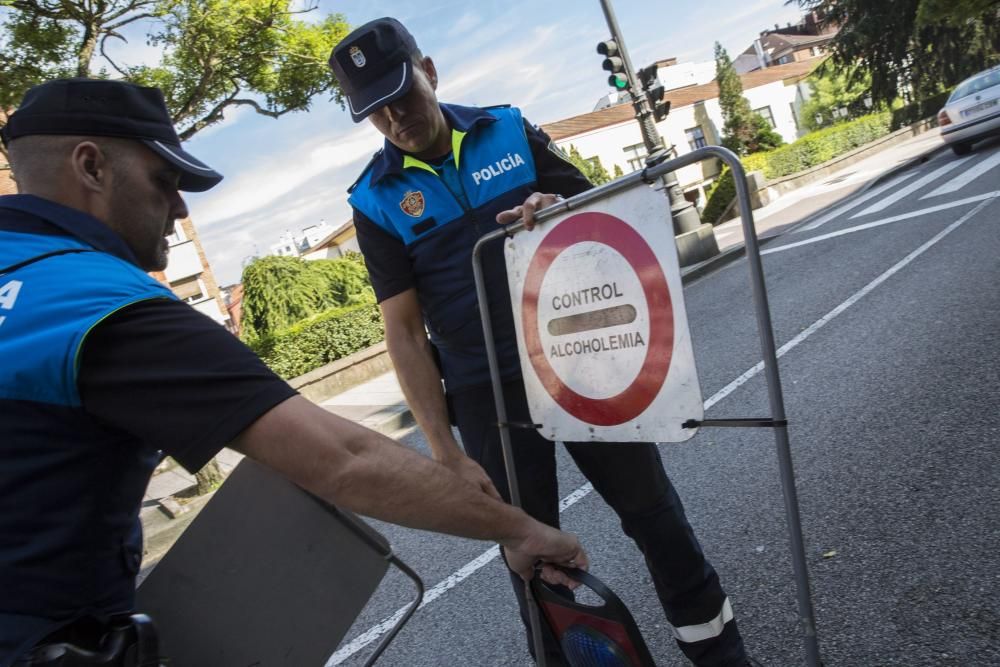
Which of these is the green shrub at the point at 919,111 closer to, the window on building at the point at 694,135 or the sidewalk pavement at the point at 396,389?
the sidewalk pavement at the point at 396,389

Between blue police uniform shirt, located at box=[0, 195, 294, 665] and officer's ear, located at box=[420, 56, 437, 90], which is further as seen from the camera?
officer's ear, located at box=[420, 56, 437, 90]

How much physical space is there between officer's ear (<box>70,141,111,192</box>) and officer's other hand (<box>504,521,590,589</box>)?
1097 millimetres

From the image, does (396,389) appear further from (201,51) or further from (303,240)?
(303,240)

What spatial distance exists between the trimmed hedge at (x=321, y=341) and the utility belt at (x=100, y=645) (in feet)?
35.1

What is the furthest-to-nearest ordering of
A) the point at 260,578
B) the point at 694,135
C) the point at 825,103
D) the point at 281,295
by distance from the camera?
the point at 825,103
the point at 694,135
the point at 281,295
the point at 260,578

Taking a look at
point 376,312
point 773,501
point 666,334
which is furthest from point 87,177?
point 376,312

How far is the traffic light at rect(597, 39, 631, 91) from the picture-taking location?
1227cm

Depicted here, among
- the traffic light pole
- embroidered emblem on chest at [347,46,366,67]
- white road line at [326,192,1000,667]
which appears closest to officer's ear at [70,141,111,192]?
embroidered emblem on chest at [347,46,366,67]

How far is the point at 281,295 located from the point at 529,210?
44.6 feet

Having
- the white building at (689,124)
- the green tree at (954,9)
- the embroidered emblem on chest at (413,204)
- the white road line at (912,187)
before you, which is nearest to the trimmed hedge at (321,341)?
the white road line at (912,187)

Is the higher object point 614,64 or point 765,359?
point 614,64

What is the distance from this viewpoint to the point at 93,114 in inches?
52.9

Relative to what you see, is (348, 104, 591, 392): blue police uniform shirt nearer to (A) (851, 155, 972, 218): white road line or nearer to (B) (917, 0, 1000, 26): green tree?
(B) (917, 0, 1000, 26): green tree

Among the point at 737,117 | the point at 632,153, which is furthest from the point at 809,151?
the point at 737,117
